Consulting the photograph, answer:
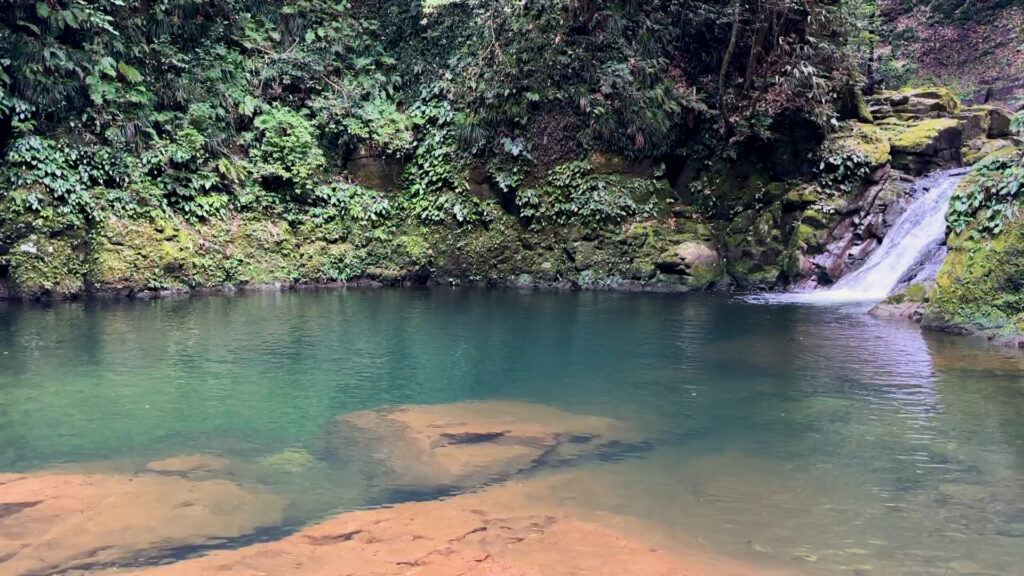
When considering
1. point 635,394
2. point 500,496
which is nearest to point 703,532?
point 500,496

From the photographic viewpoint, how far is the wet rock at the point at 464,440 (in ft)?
16.1

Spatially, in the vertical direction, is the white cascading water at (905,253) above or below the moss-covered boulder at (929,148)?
below

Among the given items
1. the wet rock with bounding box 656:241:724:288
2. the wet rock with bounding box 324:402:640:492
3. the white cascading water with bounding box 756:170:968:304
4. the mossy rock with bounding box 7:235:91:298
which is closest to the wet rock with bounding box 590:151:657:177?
the wet rock with bounding box 656:241:724:288

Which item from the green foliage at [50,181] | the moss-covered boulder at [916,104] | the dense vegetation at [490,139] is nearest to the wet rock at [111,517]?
the green foliage at [50,181]

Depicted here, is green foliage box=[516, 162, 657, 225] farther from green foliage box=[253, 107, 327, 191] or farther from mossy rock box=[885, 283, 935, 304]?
mossy rock box=[885, 283, 935, 304]

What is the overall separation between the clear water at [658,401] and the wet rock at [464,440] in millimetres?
266

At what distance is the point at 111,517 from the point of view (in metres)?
4.07

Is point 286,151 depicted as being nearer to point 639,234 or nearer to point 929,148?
point 639,234

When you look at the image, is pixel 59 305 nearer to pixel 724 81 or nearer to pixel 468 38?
pixel 468 38

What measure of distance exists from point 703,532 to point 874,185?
13.8m

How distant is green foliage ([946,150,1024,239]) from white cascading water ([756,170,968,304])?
157 cm

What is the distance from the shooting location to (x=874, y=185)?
15.6m

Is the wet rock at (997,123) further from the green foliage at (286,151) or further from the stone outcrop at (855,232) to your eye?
the green foliage at (286,151)

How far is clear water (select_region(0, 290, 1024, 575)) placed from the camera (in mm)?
4172
